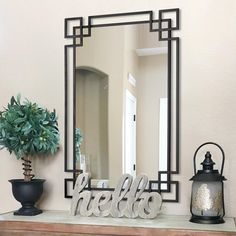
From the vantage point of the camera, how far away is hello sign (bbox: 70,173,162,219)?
2258 millimetres

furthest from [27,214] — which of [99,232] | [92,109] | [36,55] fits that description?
[36,55]

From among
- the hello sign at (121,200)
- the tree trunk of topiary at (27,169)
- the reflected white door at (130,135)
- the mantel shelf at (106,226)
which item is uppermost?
the reflected white door at (130,135)

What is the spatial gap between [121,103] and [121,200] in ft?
1.78

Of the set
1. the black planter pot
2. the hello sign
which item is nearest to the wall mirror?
the hello sign

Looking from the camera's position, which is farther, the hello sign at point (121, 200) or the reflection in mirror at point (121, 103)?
the reflection in mirror at point (121, 103)

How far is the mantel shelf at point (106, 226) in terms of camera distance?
78.1 inches

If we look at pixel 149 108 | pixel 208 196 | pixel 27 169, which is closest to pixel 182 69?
pixel 149 108

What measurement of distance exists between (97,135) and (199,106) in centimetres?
60

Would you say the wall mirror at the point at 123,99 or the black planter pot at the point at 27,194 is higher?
the wall mirror at the point at 123,99

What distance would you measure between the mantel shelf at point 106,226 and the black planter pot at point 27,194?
0.08 meters

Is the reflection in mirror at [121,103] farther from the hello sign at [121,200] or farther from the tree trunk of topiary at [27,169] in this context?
the tree trunk of topiary at [27,169]

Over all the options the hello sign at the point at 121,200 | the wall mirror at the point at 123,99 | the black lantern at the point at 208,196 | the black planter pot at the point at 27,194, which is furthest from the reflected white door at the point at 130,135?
the black planter pot at the point at 27,194

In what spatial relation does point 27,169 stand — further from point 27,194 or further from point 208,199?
point 208,199

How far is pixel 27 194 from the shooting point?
2.36 meters
